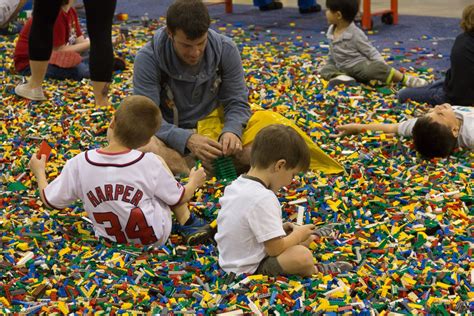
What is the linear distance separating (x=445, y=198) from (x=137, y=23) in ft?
19.2

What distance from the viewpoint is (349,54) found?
6.23 meters

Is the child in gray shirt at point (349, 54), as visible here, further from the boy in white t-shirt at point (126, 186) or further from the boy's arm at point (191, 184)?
the boy in white t-shirt at point (126, 186)

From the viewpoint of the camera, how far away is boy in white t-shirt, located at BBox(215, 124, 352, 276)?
2.95 meters

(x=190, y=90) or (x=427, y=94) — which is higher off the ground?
(x=190, y=90)

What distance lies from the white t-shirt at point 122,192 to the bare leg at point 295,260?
0.64 metres

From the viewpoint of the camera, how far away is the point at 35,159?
12.4ft

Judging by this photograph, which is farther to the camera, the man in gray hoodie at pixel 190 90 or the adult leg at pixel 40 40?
the adult leg at pixel 40 40

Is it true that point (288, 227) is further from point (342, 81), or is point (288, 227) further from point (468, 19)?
point (342, 81)

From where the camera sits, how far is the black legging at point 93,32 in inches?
195

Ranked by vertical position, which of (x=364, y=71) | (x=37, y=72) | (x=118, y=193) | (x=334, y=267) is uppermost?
(x=37, y=72)

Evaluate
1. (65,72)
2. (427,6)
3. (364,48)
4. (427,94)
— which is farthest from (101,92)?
(427,6)

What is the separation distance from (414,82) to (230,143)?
2355 mm

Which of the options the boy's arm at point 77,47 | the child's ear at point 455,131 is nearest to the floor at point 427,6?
the boy's arm at point 77,47

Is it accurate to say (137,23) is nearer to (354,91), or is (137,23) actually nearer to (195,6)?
(354,91)
